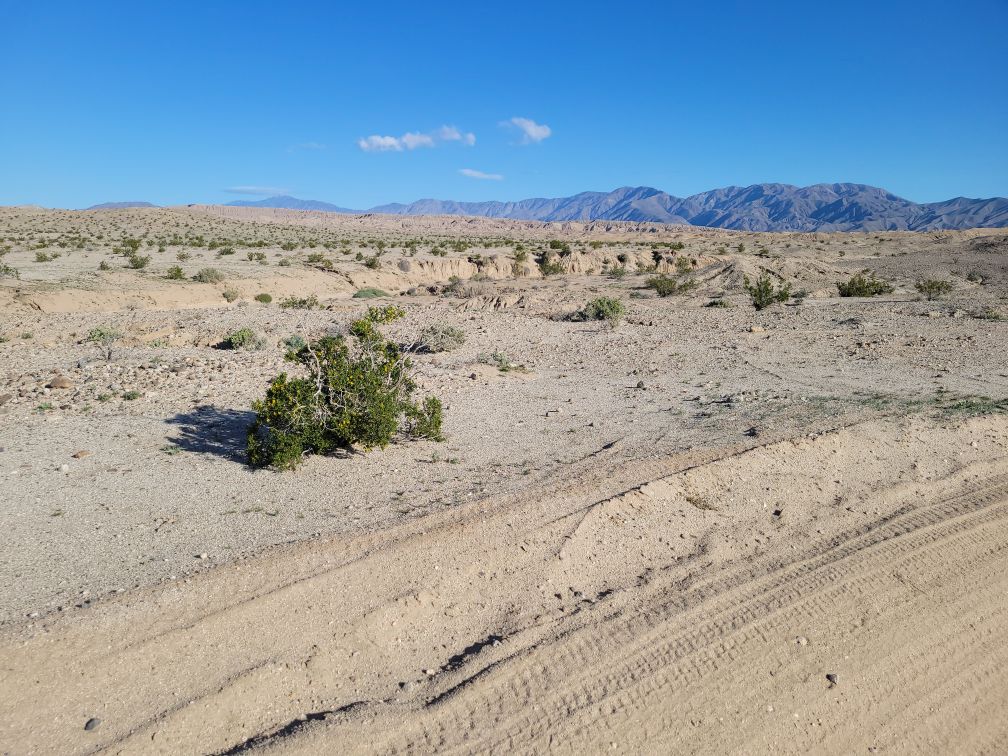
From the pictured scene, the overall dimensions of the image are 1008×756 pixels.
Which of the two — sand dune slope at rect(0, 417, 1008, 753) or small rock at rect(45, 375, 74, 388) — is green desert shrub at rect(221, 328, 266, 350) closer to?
small rock at rect(45, 375, 74, 388)

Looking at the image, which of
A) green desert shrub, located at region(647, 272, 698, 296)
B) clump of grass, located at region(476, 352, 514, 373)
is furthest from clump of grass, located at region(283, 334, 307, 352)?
green desert shrub, located at region(647, 272, 698, 296)

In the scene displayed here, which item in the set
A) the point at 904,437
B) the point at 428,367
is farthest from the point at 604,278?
the point at 904,437

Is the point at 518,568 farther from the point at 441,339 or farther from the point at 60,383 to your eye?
the point at 441,339

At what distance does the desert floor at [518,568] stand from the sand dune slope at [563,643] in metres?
0.02

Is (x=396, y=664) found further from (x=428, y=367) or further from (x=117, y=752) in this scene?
(x=428, y=367)

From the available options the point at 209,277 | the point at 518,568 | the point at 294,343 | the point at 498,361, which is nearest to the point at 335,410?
the point at 518,568

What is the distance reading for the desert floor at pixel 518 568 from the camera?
3926 millimetres

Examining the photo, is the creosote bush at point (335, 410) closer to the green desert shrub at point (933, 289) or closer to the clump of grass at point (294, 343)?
the clump of grass at point (294, 343)

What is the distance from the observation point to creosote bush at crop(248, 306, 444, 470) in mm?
7152

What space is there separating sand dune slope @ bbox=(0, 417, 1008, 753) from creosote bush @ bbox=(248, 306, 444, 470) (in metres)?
1.92

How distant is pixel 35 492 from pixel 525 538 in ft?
15.6

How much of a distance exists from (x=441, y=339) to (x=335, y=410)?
704 centimetres

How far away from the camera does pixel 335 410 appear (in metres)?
7.59

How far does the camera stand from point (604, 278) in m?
29.6
